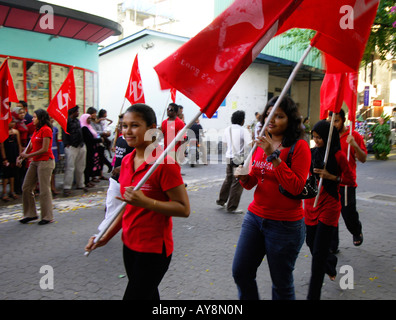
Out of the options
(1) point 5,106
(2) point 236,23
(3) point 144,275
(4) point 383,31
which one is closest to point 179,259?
(3) point 144,275

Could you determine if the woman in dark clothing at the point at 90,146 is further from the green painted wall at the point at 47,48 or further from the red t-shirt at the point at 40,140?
the red t-shirt at the point at 40,140

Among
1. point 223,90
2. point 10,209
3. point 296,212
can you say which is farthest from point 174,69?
point 10,209

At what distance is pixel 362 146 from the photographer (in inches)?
193

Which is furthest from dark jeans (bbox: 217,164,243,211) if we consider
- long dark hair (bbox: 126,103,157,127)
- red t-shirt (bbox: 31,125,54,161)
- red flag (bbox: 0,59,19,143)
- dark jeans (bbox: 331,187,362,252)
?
long dark hair (bbox: 126,103,157,127)

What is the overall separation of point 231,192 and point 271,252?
429cm

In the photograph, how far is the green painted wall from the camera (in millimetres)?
10047

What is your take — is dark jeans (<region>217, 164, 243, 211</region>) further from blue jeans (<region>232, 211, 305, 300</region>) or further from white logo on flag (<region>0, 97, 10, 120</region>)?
white logo on flag (<region>0, 97, 10, 120</region>)

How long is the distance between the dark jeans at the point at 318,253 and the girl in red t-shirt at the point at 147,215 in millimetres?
1634

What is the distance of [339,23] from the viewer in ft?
9.56

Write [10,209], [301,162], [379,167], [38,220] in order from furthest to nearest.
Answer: [379,167] → [10,209] → [38,220] → [301,162]

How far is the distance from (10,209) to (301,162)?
6.33 meters

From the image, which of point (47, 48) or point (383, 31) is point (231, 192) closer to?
point (47, 48)

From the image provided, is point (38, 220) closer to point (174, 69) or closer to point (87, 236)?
point (87, 236)

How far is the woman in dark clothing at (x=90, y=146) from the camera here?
31.0 ft
